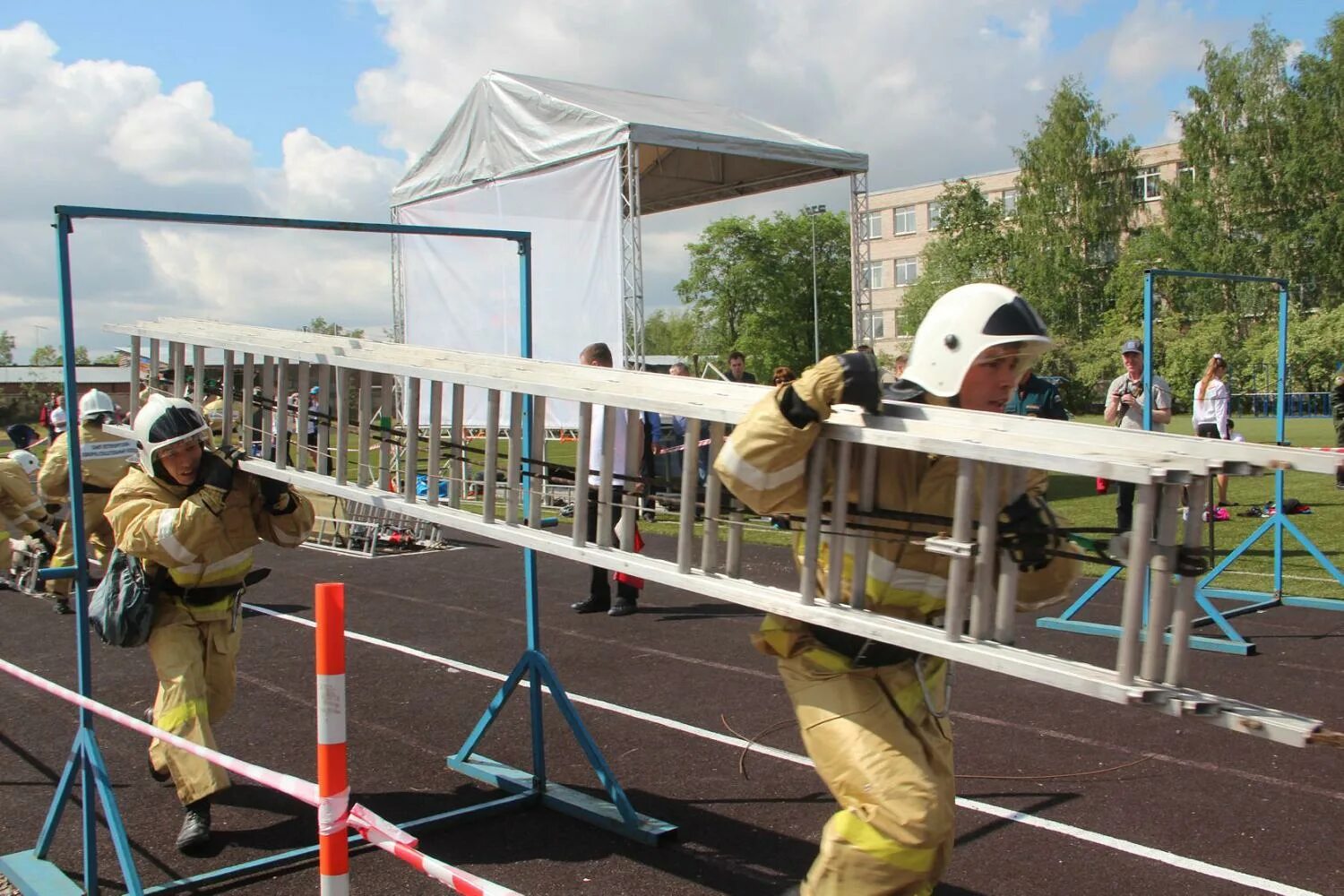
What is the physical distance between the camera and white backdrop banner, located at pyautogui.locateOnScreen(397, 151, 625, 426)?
13211 mm

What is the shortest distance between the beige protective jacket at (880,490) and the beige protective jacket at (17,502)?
29.7ft

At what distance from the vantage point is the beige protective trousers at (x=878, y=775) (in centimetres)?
259

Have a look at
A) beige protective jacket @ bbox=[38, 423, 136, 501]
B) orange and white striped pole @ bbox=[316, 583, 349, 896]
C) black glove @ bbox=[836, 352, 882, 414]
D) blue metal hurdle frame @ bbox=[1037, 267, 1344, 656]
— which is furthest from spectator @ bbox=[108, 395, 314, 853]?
blue metal hurdle frame @ bbox=[1037, 267, 1344, 656]

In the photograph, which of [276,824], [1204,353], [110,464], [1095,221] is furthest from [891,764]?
[1095,221]

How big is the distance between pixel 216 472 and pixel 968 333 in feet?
10.1

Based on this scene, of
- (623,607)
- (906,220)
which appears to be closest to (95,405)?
(623,607)

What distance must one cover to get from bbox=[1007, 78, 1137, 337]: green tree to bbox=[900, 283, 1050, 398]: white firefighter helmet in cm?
5591

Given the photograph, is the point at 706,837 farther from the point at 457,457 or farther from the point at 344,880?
the point at 344,880

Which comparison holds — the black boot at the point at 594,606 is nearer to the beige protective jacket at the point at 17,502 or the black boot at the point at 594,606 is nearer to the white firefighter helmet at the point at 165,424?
the beige protective jacket at the point at 17,502

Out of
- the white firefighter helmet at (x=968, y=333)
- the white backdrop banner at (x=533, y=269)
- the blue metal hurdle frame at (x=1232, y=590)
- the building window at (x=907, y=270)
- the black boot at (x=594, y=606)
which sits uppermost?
the building window at (x=907, y=270)

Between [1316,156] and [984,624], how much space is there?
5018cm

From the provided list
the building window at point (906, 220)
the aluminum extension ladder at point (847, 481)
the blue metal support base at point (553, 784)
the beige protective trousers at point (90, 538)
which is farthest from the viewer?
the building window at point (906, 220)

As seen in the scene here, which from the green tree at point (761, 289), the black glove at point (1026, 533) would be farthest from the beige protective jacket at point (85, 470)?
the green tree at point (761, 289)

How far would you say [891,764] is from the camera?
2.67 m
